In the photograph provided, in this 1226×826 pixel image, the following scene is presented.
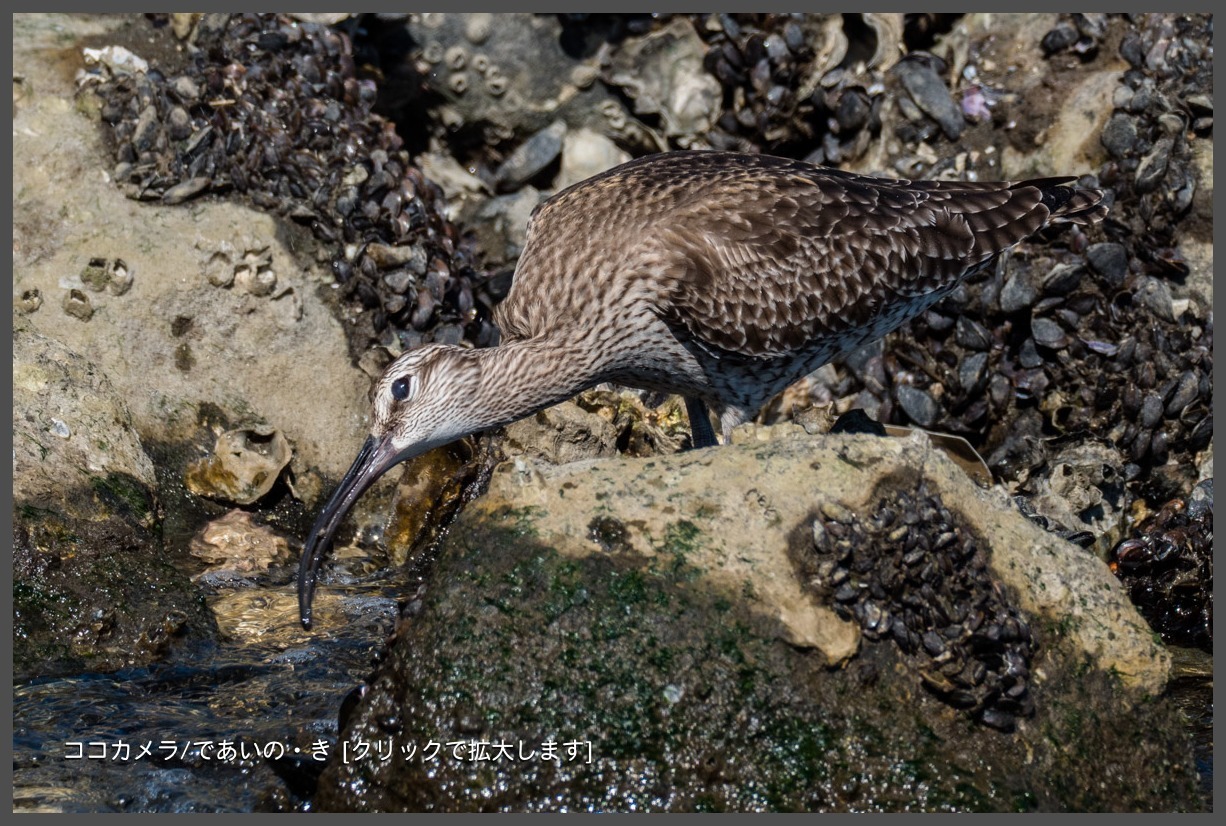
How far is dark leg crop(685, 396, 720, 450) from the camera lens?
7.85 metres

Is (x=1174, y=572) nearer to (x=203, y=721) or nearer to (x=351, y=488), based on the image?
(x=351, y=488)

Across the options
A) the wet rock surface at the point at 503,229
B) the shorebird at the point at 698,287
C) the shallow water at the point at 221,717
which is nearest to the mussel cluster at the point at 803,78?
the wet rock surface at the point at 503,229

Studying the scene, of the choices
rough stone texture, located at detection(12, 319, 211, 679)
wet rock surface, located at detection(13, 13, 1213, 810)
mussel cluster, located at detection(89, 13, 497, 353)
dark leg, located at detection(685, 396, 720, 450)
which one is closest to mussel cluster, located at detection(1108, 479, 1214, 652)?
wet rock surface, located at detection(13, 13, 1213, 810)

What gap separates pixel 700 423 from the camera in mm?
7887

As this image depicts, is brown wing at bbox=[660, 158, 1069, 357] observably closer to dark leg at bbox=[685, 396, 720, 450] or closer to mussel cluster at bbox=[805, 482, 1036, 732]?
dark leg at bbox=[685, 396, 720, 450]

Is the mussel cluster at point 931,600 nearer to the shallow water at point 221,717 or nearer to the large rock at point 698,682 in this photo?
the large rock at point 698,682

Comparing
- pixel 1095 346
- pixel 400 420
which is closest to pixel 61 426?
pixel 400 420

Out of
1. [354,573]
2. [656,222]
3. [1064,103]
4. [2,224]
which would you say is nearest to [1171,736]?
[656,222]

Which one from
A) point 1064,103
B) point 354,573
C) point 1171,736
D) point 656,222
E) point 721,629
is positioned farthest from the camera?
point 1064,103

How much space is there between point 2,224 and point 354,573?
9.83 feet

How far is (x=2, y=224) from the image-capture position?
842 cm

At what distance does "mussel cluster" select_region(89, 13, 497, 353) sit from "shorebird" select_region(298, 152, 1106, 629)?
1.61m

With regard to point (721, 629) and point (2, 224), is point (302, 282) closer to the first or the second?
point (2, 224)

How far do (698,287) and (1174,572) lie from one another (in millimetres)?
3046
